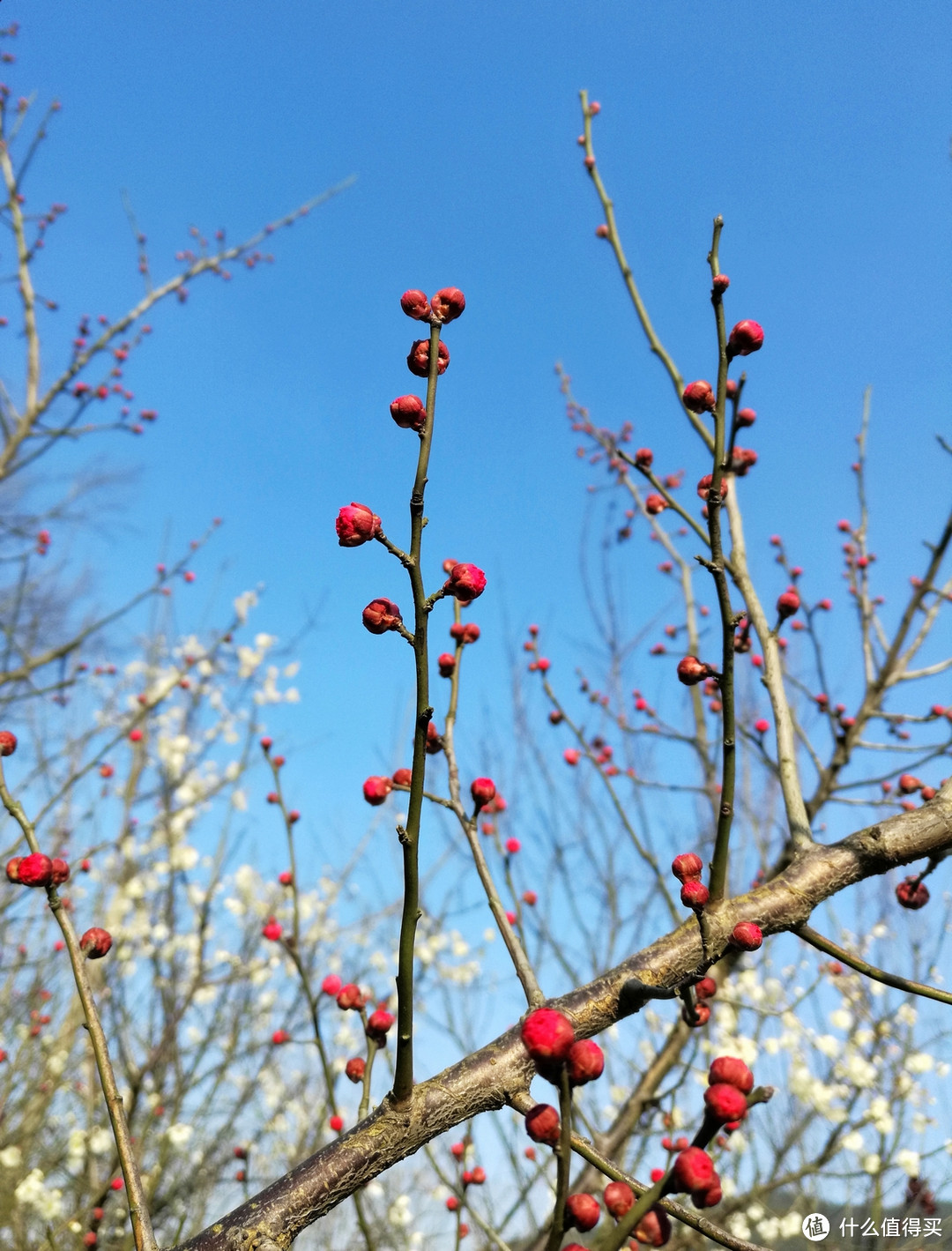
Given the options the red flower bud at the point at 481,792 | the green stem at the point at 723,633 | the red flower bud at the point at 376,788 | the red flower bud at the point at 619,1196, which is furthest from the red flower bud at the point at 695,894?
the red flower bud at the point at 376,788

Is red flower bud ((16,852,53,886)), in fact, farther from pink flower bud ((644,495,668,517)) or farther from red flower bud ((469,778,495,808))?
pink flower bud ((644,495,668,517))

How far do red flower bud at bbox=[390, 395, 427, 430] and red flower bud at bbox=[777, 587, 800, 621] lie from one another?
1178mm

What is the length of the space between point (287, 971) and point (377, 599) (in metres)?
7.58

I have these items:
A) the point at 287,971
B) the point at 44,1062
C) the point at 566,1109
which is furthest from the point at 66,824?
the point at 566,1109

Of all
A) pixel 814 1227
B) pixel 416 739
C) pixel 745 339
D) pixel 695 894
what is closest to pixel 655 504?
pixel 745 339

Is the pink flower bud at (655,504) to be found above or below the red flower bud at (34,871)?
above

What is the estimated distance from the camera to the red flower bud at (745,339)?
142 cm

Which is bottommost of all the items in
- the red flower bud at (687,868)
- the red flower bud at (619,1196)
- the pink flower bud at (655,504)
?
the red flower bud at (619,1196)

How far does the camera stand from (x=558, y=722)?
3543 millimetres

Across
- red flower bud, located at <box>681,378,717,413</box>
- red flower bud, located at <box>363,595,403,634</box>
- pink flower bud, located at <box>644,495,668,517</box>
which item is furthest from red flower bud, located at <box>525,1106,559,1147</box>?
pink flower bud, located at <box>644,495,668,517</box>

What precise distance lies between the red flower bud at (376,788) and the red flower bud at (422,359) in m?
0.98

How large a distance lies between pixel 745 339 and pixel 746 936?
103cm

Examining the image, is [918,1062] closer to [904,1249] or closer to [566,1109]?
[904,1249]

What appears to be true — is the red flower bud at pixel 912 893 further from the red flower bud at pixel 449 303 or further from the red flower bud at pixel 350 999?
the red flower bud at pixel 449 303
